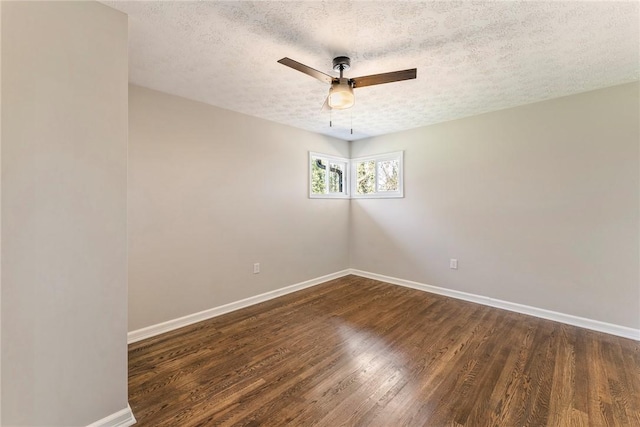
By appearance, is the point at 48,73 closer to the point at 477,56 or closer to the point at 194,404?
the point at 194,404

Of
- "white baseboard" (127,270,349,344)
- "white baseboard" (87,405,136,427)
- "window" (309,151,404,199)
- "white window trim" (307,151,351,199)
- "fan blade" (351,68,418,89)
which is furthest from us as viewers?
"window" (309,151,404,199)

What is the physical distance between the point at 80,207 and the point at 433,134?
12.8 ft

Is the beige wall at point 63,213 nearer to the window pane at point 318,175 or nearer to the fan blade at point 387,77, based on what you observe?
the fan blade at point 387,77

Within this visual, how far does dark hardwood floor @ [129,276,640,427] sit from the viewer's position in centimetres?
165

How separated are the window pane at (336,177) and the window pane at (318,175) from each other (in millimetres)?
163

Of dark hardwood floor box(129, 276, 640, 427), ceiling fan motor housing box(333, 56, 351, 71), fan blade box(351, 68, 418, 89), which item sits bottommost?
dark hardwood floor box(129, 276, 640, 427)

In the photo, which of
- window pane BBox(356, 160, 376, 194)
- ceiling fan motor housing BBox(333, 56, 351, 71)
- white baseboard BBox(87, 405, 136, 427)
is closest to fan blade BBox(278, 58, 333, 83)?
ceiling fan motor housing BBox(333, 56, 351, 71)

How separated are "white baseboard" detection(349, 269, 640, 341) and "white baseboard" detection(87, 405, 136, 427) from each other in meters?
3.52

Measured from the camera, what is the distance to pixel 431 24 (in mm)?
1704

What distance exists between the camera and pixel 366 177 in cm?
470

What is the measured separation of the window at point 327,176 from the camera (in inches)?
167

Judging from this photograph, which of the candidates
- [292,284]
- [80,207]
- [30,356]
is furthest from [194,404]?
[292,284]

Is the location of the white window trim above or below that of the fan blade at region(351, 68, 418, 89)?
below

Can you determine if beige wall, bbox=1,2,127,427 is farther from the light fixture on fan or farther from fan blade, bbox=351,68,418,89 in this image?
fan blade, bbox=351,68,418,89
